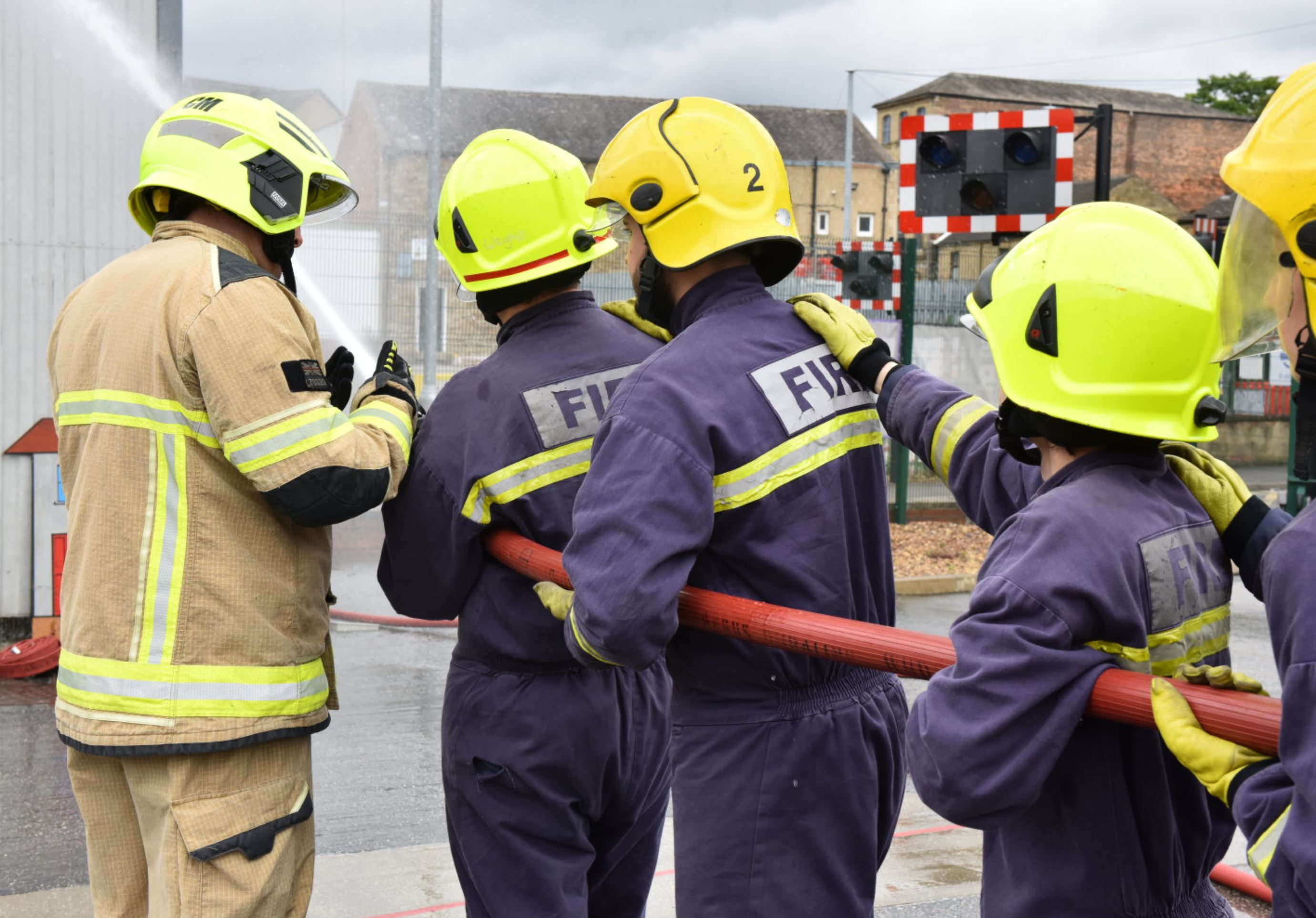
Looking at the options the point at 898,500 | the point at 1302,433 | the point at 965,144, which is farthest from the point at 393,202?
the point at 1302,433

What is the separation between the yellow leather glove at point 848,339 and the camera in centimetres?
258

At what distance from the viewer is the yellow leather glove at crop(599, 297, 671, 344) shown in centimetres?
318

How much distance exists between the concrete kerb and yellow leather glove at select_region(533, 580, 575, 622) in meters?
7.48

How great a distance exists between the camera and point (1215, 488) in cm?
206

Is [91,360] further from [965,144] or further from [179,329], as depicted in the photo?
[965,144]

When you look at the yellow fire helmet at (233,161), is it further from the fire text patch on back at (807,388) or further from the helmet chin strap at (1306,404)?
the helmet chin strap at (1306,404)

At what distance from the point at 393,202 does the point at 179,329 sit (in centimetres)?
1472

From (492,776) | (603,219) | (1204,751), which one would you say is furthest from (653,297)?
(1204,751)

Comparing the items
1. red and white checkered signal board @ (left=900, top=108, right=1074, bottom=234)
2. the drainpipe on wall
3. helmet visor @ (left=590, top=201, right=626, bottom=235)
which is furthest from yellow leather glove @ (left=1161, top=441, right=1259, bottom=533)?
the drainpipe on wall

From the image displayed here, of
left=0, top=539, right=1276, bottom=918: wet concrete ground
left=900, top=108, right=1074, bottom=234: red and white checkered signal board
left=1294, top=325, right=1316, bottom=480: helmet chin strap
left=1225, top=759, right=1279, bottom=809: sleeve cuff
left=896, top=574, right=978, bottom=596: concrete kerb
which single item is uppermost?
left=900, top=108, right=1074, bottom=234: red and white checkered signal board

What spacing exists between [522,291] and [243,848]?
1.35 metres

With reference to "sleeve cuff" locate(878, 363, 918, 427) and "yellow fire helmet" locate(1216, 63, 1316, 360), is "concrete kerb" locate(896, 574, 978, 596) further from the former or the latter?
"yellow fire helmet" locate(1216, 63, 1316, 360)

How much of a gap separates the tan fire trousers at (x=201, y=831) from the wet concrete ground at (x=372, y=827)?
116cm

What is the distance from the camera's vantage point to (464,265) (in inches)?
115
